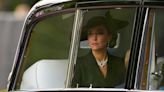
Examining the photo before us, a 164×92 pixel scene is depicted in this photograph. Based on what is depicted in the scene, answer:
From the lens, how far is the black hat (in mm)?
7512

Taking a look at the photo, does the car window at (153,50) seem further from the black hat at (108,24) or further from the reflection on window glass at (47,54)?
the reflection on window glass at (47,54)

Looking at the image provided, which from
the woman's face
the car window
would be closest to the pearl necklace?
the woman's face

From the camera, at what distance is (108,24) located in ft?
24.9

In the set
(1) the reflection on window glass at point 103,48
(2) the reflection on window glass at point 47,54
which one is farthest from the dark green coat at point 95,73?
(2) the reflection on window glass at point 47,54

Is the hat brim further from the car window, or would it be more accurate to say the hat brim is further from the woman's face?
the car window

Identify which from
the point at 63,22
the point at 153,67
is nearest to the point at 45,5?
the point at 63,22

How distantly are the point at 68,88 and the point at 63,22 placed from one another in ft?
2.17

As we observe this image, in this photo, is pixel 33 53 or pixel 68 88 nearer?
pixel 68 88

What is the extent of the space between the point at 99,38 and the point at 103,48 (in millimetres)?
93

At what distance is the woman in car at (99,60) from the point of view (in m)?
7.44

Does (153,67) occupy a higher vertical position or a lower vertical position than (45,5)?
lower

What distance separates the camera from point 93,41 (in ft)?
25.0

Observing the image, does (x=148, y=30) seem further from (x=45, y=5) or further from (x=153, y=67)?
(x=45, y=5)

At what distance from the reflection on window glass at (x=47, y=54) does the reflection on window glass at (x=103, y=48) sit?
0.17 m
